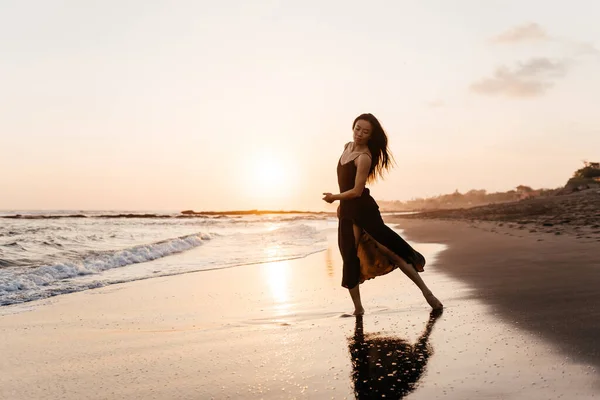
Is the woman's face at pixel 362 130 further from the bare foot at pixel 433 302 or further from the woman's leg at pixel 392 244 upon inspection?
the bare foot at pixel 433 302

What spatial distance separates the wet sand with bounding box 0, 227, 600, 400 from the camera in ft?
9.77

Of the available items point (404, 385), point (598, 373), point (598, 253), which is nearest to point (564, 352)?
point (598, 373)

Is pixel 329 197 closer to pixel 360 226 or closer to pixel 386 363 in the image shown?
pixel 360 226

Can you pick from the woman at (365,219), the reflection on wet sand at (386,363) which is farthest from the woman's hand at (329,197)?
the reflection on wet sand at (386,363)

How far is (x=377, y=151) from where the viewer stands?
5820 millimetres

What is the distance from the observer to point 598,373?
9.78 feet

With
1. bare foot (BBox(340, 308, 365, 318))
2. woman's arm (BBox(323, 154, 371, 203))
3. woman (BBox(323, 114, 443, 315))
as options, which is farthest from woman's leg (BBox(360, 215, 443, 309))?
bare foot (BBox(340, 308, 365, 318))

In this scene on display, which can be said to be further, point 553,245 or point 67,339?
point 553,245

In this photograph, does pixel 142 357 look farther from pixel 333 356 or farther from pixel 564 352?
pixel 564 352

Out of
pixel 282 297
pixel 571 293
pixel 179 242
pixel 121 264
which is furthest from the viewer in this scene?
pixel 179 242

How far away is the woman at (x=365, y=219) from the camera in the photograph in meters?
5.55

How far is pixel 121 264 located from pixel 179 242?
16.2ft

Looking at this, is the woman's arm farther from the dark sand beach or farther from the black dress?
the dark sand beach

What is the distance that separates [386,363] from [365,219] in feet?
7.66
